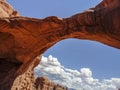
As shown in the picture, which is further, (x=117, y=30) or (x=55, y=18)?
(x=55, y=18)

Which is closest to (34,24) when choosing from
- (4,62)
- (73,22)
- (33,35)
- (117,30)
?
(33,35)

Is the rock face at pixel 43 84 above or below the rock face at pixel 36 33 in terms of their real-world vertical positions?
above

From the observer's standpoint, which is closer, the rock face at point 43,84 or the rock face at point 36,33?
the rock face at point 36,33

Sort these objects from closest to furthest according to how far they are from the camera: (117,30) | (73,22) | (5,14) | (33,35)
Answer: (117,30) < (73,22) < (33,35) < (5,14)

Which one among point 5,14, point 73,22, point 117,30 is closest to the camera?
point 117,30

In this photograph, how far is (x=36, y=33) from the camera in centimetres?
1485

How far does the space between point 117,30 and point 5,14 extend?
21.6 feet

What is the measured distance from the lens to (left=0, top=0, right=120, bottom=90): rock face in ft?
41.0

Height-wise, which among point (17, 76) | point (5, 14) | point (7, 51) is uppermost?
point (5, 14)

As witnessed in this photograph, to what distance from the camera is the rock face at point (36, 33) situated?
12500mm

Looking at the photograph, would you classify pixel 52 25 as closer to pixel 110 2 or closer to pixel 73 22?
pixel 73 22

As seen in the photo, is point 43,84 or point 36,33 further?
point 43,84

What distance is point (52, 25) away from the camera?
1415 centimetres

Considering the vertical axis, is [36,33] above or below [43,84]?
below
